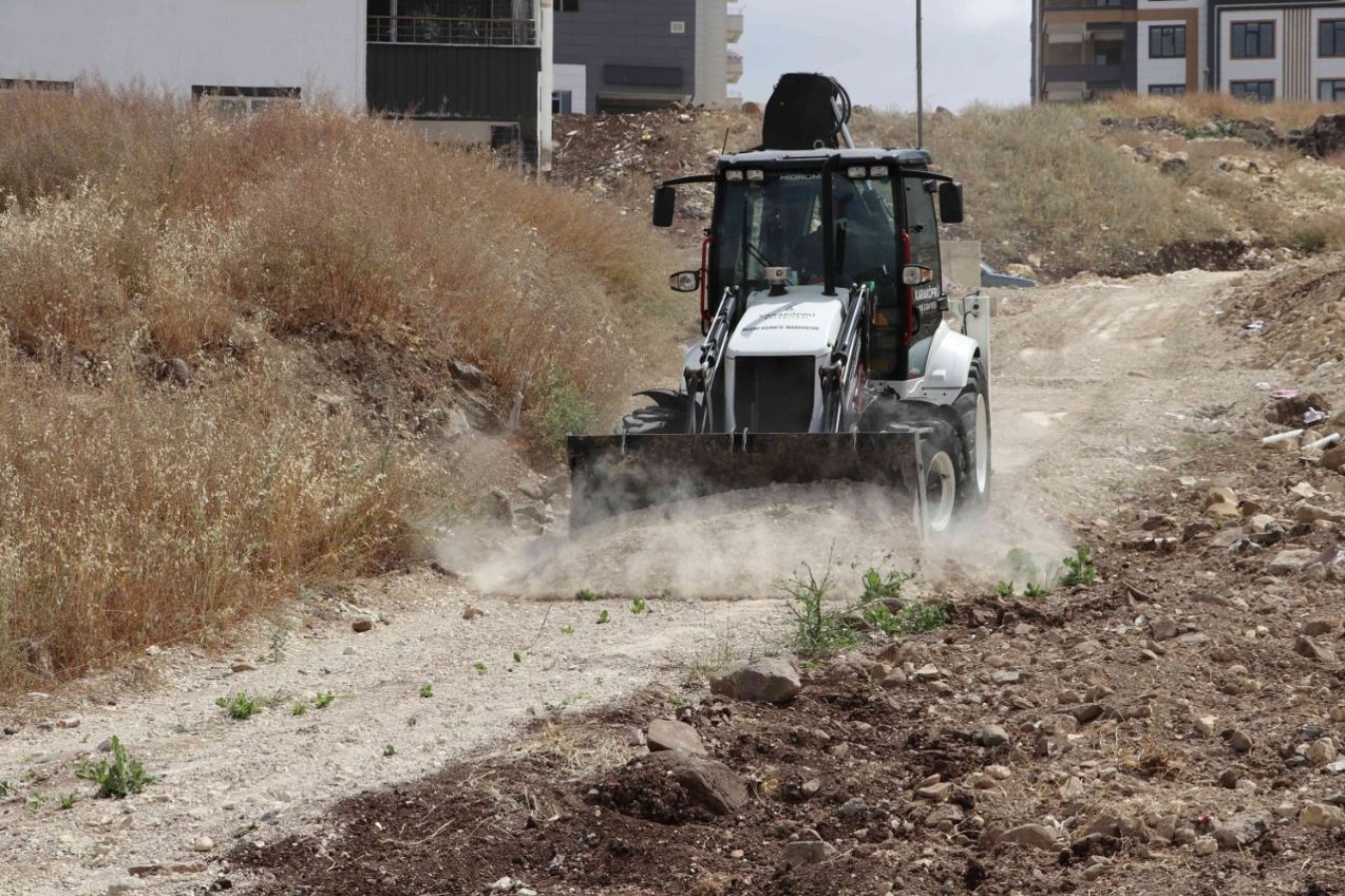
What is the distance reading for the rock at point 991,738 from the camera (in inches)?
242

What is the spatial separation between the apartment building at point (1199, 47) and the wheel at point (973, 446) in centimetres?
6020

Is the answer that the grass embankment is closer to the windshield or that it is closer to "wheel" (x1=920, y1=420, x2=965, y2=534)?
the windshield

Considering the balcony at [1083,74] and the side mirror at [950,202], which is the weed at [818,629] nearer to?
the side mirror at [950,202]

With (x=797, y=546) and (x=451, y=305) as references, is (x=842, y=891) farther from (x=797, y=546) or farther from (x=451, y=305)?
(x=451, y=305)

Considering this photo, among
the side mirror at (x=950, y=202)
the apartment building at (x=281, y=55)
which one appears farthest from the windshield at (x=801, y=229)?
the apartment building at (x=281, y=55)

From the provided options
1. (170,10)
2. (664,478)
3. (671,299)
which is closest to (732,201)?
(664,478)

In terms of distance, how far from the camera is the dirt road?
18.5ft

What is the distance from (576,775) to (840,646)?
2.32 m

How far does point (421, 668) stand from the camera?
8.02 meters

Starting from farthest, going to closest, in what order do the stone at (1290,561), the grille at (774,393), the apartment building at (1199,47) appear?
the apartment building at (1199,47), the grille at (774,393), the stone at (1290,561)

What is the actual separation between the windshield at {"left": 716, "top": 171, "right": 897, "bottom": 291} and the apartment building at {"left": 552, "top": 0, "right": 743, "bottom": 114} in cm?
5334

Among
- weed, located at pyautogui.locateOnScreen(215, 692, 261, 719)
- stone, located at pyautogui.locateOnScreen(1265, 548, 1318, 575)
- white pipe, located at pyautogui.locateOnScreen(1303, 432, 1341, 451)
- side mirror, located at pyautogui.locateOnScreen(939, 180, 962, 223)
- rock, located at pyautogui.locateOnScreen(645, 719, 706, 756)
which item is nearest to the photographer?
rock, located at pyautogui.locateOnScreen(645, 719, 706, 756)

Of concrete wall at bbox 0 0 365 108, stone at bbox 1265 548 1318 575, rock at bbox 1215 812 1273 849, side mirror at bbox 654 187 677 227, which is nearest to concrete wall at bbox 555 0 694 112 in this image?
concrete wall at bbox 0 0 365 108

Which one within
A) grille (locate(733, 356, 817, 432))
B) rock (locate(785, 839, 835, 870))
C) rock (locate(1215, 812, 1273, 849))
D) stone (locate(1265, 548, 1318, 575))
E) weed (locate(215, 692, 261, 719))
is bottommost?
weed (locate(215, 692, 261, 719))
